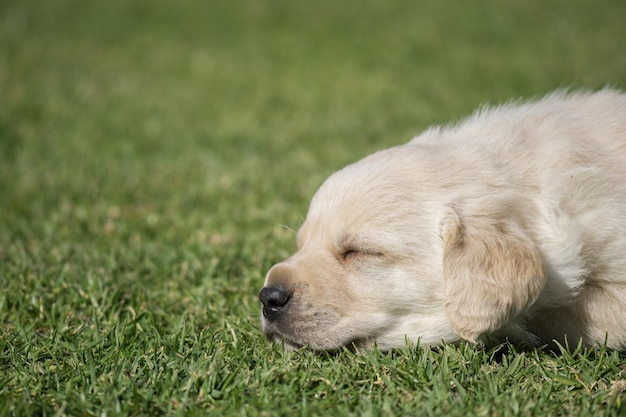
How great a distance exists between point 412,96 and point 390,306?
689 centimetres

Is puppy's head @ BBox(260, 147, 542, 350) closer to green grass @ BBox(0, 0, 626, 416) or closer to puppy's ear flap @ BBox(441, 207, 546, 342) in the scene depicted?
puppy's ear flap @ BBox(441, 207, 546, 342)

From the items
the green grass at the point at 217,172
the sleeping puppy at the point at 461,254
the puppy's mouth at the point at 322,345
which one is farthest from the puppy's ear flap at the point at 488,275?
the puppy's mouth at the point at 322,345

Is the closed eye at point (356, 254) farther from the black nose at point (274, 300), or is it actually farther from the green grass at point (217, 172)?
the green grass at point (217, 172)

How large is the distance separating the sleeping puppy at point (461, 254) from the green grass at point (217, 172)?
14cm

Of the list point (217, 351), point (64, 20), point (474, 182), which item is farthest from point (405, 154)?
point (64, 20)

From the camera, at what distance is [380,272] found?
11.3ft

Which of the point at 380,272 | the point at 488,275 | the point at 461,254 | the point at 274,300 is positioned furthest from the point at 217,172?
the point at 488,275

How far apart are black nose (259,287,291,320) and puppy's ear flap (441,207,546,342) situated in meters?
0.72

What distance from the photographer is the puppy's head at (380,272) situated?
3389 mm

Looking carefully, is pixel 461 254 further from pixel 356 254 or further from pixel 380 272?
pixel 356 254

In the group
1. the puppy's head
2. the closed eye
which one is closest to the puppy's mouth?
the puppy's head

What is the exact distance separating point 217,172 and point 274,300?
13.1ft

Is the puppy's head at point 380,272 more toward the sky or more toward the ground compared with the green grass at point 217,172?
more toward the sky

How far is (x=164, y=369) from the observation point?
333 centimetres
